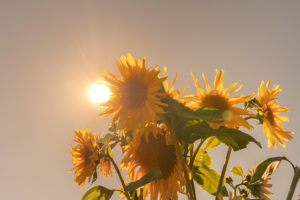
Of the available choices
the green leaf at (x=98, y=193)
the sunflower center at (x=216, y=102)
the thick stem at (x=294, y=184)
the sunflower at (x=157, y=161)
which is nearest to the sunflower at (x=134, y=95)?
the sunflower at (x=157, y=161)

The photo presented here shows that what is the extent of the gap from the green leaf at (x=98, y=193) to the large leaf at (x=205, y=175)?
0.29 m

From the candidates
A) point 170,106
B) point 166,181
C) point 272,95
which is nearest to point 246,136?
point 170,106

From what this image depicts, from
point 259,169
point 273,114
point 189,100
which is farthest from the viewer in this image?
point 273,114

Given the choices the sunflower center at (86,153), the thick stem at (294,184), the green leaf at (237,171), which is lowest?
the thick stem at (294,184)

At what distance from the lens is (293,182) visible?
76 cm

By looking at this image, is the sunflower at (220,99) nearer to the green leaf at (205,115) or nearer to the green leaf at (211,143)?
the green leaf at (211,143)

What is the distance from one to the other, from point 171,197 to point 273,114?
52 cm

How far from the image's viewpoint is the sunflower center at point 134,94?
0.59m

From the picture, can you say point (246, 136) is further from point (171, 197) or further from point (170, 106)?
point (171, 197)

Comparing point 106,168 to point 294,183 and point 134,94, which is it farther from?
point 294,183

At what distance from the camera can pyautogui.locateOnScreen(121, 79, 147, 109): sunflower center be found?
1.94 feet

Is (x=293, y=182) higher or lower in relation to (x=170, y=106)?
lower

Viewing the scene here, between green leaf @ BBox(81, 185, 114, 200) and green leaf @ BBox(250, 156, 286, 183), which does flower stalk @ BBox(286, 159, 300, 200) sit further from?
green leaf @ BBox(81, 185, 114, 200)

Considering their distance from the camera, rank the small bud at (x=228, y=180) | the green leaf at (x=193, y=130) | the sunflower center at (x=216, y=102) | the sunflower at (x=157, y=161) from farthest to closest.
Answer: the small bud at (x=228, y=180)
the sunflower center at (x=216, y=102)
the sunflower at (x=157, y=161)
the green leaf at (x=193, y=130)
